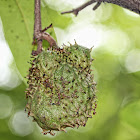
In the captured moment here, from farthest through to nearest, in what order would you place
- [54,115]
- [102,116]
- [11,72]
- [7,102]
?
[7,102] < [11,72] < [102,116] < [54,115]

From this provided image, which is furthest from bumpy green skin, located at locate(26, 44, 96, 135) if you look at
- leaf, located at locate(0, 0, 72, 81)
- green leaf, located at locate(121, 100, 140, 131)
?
green leaf, located at locate(121, 100, 140, 131)

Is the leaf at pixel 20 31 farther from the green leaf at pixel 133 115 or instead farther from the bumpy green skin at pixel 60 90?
the green leaf at pixel 133 115

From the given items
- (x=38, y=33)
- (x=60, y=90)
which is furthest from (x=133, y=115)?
(x=38, y=33)

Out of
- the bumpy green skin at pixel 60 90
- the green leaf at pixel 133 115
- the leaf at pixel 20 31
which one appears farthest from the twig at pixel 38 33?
the green leaf at pixel 133 115

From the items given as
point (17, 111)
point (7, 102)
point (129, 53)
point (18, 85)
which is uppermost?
point (129, 53)

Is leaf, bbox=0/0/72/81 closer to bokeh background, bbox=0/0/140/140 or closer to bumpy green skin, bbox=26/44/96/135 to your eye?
bumpy green skin, bbox=26/44/96/135

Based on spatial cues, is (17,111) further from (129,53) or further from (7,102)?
(129,53)

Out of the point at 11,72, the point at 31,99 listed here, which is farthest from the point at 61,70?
the point at 11,72

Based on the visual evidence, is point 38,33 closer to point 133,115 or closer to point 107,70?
point 133,115
